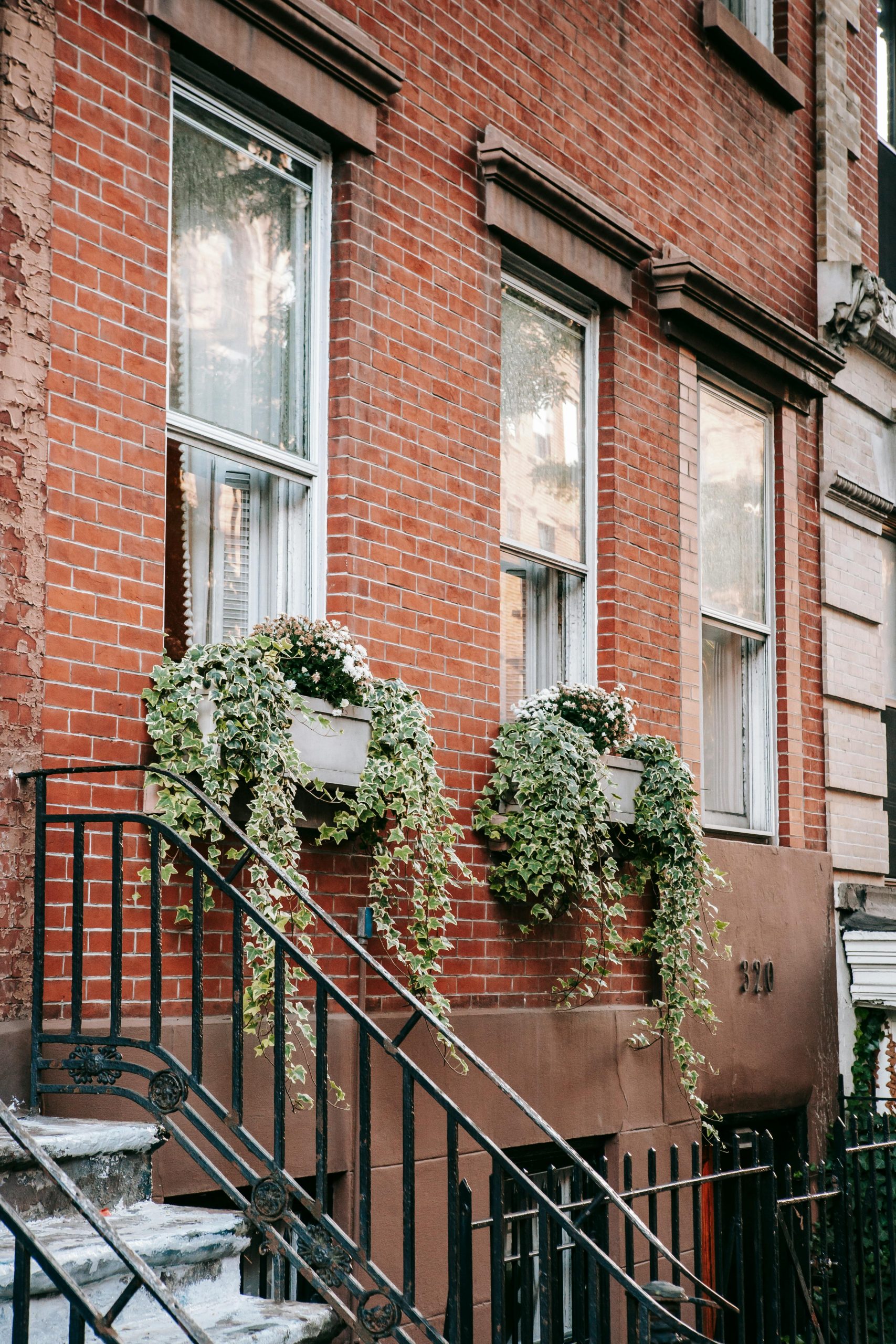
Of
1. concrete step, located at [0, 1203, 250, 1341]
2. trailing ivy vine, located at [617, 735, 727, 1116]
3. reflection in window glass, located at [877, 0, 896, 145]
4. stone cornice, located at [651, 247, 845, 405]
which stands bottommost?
concrete step, located at [0, 1203, 250, 1341]

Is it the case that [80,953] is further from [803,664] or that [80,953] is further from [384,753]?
[803,664]

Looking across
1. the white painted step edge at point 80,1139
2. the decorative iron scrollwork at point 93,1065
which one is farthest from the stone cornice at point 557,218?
the white painted step edge at point 80,1139

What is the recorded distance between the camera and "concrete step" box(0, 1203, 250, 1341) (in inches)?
141

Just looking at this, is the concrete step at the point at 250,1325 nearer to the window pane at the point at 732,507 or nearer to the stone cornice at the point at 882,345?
the window pane at the point at 732,507

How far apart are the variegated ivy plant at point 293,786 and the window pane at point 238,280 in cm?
89

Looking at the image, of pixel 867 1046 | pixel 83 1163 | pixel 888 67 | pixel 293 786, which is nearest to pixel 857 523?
pixel 867 1046

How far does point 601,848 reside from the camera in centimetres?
679

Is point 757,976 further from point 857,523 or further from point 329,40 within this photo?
point 329,40

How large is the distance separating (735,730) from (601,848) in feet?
7.88

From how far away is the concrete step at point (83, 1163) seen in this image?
13.0ft

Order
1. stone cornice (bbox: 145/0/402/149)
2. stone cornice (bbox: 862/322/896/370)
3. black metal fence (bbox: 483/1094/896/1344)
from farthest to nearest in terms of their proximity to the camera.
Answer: stone cornice (bbox: 862/322/896/370), stone cornice (bbox: 145/0/402/149), black metal fence (bbox: 483/1094/896/1344)

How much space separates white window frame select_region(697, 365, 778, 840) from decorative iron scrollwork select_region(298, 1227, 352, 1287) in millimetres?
4643

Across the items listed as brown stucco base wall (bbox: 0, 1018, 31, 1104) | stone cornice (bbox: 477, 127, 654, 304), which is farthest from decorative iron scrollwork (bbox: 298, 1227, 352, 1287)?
stone cornice (bbox: 477, 127, 654, 304)

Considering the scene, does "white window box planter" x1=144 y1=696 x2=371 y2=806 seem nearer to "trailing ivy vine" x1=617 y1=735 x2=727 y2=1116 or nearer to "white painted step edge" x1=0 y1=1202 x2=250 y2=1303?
"white painted step edge" x1=0 y1=1202 x2=250 y2=1303
